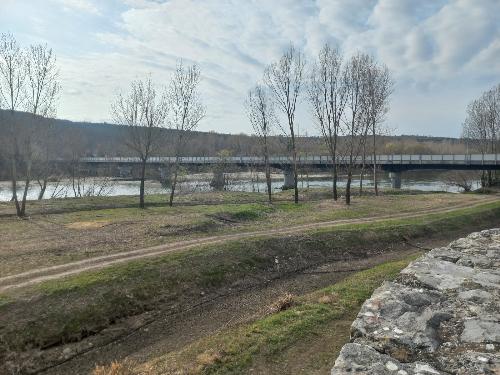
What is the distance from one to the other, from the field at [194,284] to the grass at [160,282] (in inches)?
1.7

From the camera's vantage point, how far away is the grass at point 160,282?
39.6 feet

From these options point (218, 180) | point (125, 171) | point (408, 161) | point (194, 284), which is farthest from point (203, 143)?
point (194, 284)

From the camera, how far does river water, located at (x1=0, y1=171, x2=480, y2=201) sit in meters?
62.9

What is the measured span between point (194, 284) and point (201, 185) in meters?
51.4

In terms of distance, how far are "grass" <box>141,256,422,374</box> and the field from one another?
33 mm

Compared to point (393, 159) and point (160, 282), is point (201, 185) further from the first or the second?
point (160, 282)

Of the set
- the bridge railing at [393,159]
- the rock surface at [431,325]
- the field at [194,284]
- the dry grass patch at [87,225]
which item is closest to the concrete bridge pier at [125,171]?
the bridge railing at [393,159]

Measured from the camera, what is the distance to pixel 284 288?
54.5ft

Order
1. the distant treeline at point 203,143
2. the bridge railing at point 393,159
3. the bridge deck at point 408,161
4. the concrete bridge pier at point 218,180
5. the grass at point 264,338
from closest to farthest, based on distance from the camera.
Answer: the grass at point 264,338, the bridge deck at point 408,161, the bridge railing at point 393,159, the distant treeline at point 203,143, the concrete bridge pier at point 218,180

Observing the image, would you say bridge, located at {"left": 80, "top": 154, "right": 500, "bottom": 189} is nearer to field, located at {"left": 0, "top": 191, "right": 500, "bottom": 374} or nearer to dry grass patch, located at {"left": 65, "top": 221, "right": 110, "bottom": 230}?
field, located at {"left": 0, "top": 191, "right": 500, "bottom": 374}

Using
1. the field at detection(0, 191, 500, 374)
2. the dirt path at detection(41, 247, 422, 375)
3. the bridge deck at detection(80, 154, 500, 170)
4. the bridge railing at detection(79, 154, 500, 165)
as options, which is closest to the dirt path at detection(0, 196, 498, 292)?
the field at detection(0, 191, 500, 374)

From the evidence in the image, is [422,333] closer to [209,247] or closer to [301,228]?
[209,247]

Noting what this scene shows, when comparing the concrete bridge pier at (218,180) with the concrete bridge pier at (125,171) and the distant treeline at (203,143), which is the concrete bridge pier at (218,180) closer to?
the distant treeline at (203,143)

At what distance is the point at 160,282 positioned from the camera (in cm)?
1541
